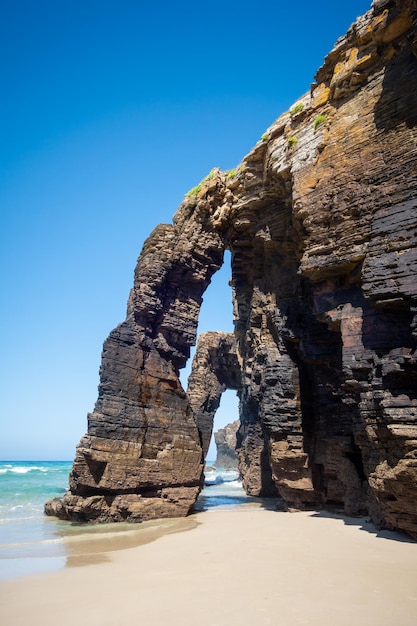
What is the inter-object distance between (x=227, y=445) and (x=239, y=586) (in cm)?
7392

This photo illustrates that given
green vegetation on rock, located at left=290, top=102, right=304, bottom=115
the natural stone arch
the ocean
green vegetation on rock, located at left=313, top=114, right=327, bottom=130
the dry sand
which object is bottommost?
the ocean

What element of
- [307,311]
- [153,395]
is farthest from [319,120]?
[153,395]

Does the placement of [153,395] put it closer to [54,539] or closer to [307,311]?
[54,539]

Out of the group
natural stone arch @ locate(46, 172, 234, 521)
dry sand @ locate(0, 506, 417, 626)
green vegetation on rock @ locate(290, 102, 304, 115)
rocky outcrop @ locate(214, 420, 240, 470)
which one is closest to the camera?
dry sand @ locate(0, 506, 417, 626)

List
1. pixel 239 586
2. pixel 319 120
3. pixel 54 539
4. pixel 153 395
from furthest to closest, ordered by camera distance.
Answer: pixel 153 395 → pixel 319 120 → pixel 54 539 → pixel 239 586

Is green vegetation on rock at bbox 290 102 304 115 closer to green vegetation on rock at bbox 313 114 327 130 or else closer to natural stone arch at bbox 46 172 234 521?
green vegetation on rock at bbox 313 114 327 130

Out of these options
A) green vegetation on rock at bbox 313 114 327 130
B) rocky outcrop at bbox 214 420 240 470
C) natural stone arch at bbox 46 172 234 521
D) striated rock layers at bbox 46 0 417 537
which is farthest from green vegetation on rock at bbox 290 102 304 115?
rocky outcrop at bbox 214 420 240 470

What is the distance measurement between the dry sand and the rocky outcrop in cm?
6622

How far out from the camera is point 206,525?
14.4 meters

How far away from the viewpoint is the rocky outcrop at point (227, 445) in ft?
247

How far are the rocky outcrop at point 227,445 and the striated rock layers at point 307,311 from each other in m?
50.3

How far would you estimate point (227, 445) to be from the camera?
253 feet

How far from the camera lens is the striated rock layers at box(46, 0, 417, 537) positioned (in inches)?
382

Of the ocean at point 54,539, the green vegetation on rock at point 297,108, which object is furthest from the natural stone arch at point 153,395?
the green vegetation on rock at point 297,108
